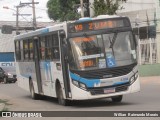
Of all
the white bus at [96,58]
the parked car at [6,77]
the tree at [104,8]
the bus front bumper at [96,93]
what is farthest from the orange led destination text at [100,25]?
the parked car at [6,77]

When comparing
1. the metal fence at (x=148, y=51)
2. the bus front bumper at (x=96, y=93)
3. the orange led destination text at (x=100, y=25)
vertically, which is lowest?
the metal fence at (x=148, y=51)

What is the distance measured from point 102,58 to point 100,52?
209 mm

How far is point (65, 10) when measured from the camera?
6381 cm

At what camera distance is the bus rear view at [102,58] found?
17.3 m

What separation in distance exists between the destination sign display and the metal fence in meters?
21.2

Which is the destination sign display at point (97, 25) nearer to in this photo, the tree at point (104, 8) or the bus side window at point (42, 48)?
the bus side window at point (42, 48)

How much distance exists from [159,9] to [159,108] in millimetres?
24948

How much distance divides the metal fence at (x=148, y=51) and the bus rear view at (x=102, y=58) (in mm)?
21310

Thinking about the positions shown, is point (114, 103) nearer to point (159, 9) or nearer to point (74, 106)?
point (74, 106)

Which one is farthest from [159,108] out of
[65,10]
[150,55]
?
[65,10]

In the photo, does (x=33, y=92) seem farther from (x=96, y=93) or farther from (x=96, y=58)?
(x=96, y=58)

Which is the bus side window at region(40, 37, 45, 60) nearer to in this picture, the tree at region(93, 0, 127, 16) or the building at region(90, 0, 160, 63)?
the tree at region(93, 0, 127, 16)

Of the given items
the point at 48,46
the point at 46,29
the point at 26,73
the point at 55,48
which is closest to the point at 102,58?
the point at 55,48

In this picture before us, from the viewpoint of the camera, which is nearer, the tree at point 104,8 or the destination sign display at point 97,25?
the destination sign display at point 97,25
